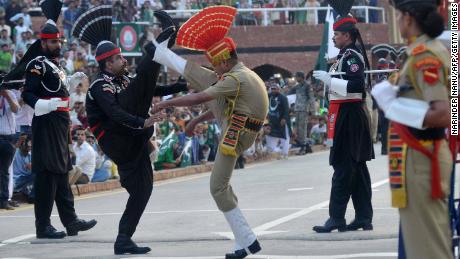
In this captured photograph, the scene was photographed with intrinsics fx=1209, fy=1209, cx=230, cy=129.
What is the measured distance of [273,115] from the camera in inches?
1117

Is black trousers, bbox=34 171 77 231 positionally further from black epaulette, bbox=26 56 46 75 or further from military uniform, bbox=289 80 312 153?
military uniform, bbox=289 80 312 153

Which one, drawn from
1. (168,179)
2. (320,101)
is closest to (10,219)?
(168,179)

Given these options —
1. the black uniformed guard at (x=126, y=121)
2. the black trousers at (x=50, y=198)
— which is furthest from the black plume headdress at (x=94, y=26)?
the black trousers at (x=50, y=198)

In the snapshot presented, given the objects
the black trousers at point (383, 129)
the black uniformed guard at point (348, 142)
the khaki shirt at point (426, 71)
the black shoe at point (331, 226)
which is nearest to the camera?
the khaki shirt at point (426, 71)

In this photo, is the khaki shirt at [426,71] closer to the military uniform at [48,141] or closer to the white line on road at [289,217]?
the white line on road at [289,217]

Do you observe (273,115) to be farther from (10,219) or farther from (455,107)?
(455,107)

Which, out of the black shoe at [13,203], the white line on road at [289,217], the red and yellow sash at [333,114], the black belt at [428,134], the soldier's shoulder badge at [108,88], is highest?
the black belt at [428,134]

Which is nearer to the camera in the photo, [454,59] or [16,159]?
[454,59]

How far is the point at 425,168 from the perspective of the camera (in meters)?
7.43

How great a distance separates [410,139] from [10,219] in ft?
29.1

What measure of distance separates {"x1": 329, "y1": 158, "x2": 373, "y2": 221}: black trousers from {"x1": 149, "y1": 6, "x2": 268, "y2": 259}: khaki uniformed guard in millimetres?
1992

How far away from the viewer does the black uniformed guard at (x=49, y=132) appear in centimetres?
1304

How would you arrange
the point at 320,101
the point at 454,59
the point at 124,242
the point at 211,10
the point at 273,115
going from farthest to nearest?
the point at 320,101 → the point at 273,115 → the point at 124,242 → the point at 211,10 → the point at 454,59

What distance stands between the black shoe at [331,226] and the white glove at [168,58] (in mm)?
2680
